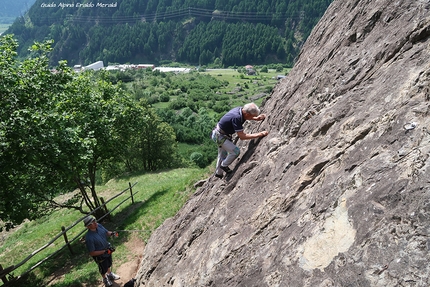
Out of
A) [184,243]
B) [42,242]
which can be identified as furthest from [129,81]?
[184,243]

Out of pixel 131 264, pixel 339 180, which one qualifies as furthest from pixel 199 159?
pixel 339 180

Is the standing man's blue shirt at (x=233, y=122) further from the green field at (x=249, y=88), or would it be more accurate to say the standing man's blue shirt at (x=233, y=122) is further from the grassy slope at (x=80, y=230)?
the green field at (x=249, y=88)

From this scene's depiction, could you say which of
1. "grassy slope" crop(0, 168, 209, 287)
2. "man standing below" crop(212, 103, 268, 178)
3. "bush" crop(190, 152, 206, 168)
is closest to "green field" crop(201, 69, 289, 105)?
"bush" crop(190, 152, 206, 168)

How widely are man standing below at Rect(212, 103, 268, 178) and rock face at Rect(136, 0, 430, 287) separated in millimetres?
408

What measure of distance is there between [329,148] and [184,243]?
20.8 ft

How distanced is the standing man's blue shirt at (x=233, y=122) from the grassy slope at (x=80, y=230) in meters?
9.45

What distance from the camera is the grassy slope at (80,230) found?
609 inches

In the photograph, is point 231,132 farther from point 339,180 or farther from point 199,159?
point 199,159

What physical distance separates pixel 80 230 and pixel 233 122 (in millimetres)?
17825

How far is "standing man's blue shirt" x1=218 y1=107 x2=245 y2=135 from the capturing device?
30.8 feet

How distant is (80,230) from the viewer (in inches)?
875

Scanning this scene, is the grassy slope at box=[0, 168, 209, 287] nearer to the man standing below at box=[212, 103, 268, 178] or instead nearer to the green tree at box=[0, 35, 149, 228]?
the green tree at box=[0, 35, 149, 228]

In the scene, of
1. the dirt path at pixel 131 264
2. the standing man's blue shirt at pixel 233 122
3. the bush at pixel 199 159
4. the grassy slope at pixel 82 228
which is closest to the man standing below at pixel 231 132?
the standing man's blue shirt at pixel 233 122

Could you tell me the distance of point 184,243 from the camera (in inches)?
427
